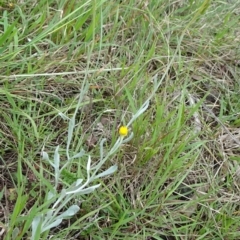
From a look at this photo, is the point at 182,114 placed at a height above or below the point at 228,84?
above

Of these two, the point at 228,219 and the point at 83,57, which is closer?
the point at 228,219

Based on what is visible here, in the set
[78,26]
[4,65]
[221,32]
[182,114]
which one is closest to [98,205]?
[182,114]

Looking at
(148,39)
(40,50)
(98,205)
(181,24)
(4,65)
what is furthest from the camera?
(181,24)

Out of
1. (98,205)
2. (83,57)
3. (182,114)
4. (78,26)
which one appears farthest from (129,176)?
(78,26)

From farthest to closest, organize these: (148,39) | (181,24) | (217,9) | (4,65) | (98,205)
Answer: (217,9), (181,24), (148,39), (4,65), (98,205)

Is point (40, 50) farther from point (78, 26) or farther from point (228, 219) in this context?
point (228, 219)

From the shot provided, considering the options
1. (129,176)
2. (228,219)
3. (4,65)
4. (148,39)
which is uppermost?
(4,65)
